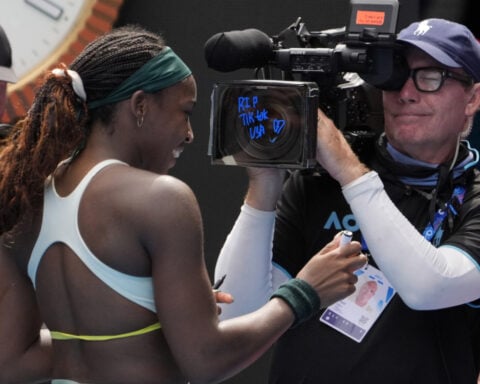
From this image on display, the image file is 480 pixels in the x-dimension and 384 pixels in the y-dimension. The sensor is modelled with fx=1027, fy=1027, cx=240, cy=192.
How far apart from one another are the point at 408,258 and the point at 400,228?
6cm

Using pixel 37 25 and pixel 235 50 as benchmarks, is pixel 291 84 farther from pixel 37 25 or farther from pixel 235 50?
pixel 37 25

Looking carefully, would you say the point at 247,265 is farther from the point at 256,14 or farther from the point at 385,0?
the point at 256,14

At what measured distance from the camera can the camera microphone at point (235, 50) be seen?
2152mm

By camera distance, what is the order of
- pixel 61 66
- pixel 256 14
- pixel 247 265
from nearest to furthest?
pixel 61 66 < pixel 247 265 < pixel 256 14

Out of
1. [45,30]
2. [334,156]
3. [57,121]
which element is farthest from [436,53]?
[45,30]

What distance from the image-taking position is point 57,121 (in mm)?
1874

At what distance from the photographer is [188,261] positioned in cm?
181

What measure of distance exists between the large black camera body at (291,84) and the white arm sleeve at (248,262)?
19cm

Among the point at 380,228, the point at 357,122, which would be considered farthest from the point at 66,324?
the point at 357,122

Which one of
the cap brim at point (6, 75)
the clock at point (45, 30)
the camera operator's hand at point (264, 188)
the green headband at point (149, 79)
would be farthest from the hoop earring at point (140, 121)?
the clock at point (45, 30)

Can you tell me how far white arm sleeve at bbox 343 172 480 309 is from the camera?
210cm

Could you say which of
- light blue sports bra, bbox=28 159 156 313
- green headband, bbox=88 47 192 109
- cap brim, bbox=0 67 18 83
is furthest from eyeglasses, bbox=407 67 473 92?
cap brim, bbox=0 67 18 83

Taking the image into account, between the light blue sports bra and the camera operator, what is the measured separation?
0.49 metres

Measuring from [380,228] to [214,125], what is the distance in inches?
15.9
